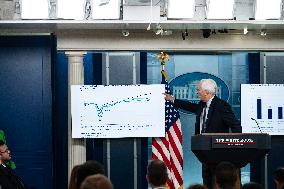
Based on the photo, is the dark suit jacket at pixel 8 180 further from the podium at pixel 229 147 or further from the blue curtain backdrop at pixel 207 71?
the blue curtain backdrop at pixel 207 71

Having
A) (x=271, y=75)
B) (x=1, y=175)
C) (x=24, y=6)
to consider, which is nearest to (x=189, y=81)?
(x=271, y=75)

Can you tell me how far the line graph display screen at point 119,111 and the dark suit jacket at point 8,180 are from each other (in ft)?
5.72

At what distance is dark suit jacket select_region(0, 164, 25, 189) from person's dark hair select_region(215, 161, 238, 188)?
→ 243 cm

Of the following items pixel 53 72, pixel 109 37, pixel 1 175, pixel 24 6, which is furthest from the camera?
pixel 53 72

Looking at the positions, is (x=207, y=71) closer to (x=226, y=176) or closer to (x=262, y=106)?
(x=262, y=106)

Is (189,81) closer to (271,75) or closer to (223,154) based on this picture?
(271,75)

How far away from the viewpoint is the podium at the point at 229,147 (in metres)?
5.89

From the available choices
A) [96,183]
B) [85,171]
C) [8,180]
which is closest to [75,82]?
[8,180]

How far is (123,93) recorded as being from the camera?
8953 millimetres

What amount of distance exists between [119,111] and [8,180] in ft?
7.31

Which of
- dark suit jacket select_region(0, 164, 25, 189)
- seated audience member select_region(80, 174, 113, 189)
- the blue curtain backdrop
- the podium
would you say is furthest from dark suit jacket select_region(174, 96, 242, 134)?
seated audience member select_region(80, 174, 113, 189)

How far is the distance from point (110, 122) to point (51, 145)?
89 centimetres

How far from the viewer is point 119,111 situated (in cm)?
894

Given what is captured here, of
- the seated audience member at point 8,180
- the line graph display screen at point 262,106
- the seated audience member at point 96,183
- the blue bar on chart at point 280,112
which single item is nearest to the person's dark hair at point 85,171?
the seated audience member at point 96,183
